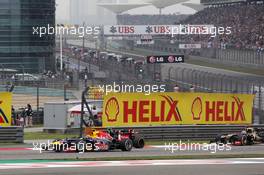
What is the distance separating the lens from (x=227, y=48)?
5888 cm

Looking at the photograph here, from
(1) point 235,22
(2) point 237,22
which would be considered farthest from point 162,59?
(1) point 235,22

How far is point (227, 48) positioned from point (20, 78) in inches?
762

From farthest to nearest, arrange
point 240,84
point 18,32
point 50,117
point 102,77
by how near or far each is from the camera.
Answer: point 18,32
point 102,77
point 240,84
point 50,117

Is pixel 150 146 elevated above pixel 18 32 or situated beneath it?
situated beneath

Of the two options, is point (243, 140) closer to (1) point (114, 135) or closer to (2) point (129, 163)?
(1) point (114, 135)

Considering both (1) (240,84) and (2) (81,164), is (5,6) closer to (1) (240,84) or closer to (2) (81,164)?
(1) (240,84)

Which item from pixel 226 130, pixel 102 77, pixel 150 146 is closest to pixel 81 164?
pixel 150 146

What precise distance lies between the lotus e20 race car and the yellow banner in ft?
11.9

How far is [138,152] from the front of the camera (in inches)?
794

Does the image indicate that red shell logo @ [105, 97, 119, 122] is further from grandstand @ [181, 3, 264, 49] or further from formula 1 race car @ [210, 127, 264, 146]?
grandstand @ [181, 3, 264, 49]

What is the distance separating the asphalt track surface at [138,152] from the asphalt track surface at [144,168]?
4.82 feet

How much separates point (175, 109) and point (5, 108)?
5839mm

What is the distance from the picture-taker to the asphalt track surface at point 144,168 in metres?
15.5

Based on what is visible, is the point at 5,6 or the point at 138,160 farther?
the point at 5,6
